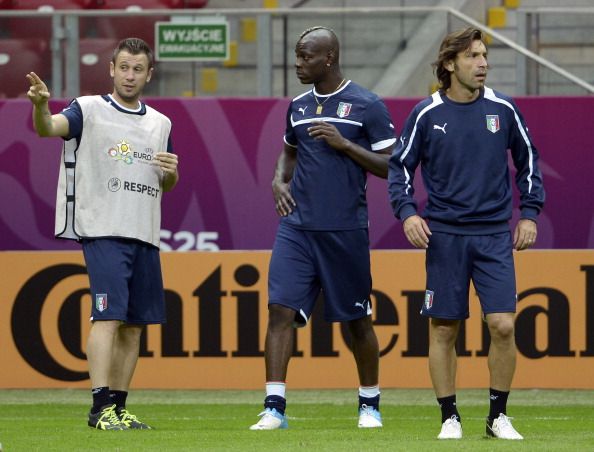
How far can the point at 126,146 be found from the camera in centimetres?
765

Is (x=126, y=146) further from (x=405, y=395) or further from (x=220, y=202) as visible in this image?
(x=220, y=202)

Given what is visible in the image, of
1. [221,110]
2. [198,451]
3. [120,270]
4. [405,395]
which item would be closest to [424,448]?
[198,451]

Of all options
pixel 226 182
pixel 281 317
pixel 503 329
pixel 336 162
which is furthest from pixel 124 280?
pixel 226 182

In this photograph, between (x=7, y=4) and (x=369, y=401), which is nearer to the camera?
(x=369, y=401)

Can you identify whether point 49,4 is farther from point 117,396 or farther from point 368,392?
point 368,392

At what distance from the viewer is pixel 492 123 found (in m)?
6.90

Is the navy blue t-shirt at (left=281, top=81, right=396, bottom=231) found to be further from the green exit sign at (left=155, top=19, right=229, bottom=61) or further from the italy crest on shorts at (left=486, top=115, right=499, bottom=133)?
the green exit sign at (left=155, top=19, right=229, bottom=61)

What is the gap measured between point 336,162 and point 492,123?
1093mm

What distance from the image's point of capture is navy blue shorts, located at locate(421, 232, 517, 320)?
22.4ft

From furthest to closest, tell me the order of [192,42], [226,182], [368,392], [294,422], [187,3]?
[187,3] < [226,182] < [192,42] < [294,422] < [368,392]

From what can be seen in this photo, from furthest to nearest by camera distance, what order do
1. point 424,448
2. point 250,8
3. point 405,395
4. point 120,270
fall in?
point 250,8 < point 405,395 < point 120,270 < point 424,448

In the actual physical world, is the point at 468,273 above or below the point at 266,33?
below

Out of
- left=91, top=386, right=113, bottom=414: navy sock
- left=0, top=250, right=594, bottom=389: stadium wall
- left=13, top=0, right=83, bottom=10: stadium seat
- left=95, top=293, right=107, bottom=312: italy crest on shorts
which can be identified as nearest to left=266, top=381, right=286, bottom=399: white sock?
left=91, top=386, right=113, bottom=414: navy sock

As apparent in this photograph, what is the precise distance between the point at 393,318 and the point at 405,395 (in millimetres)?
568
